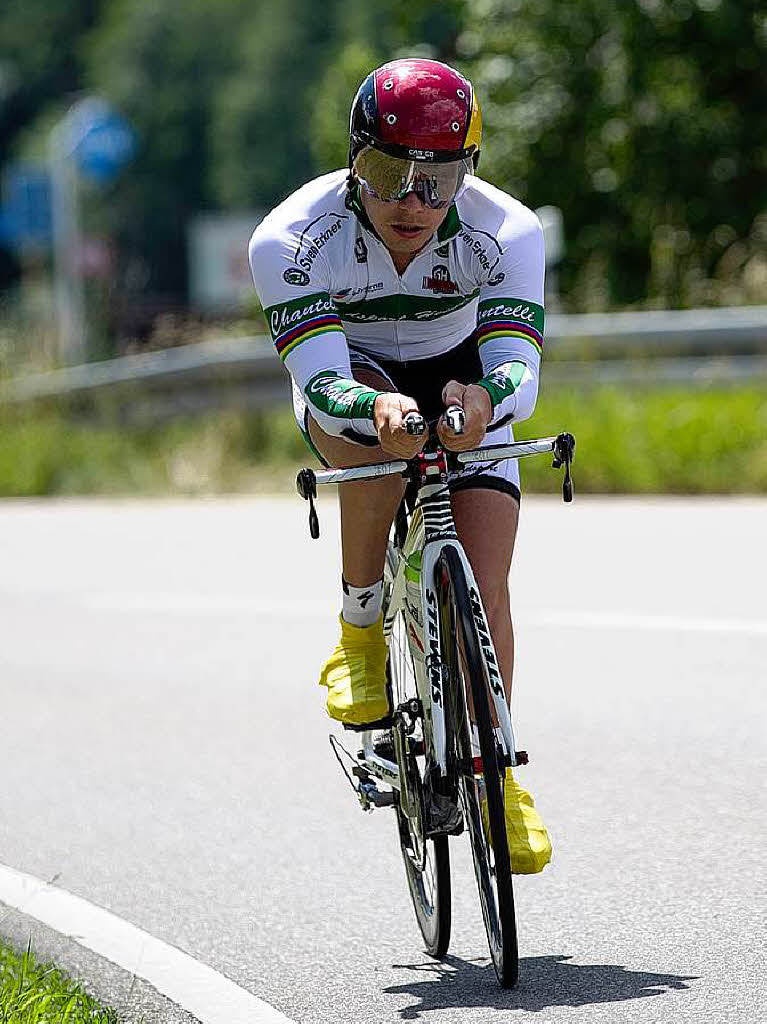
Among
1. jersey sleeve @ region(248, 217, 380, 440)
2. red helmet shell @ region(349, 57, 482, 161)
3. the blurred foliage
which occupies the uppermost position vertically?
the blurred foliage

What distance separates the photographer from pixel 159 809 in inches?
256

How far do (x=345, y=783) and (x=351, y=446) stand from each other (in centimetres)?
223

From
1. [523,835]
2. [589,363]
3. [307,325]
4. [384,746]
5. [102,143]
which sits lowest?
→ [523,835]

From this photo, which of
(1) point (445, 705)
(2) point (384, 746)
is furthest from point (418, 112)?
(2) point (384, 746)

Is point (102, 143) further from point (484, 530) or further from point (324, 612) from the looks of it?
point (484, 530)

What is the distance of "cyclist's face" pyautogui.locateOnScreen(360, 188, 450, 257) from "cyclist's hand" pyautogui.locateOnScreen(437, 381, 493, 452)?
0.40 meters

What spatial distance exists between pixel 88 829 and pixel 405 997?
1993mm

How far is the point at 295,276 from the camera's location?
459 centimetres

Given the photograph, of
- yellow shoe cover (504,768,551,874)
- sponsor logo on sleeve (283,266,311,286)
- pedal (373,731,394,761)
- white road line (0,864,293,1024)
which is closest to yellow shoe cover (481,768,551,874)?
yellow shoe cover (504,768,551,874)

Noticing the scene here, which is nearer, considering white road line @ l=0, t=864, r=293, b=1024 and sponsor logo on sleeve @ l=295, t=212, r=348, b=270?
white road line @ l=0, t=864, r=293, b=1024

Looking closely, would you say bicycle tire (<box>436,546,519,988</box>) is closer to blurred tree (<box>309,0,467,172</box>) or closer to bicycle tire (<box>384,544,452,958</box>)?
bicycle tire (<box>384,544,452,958</box>)

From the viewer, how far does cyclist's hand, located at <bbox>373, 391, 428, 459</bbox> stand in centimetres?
424

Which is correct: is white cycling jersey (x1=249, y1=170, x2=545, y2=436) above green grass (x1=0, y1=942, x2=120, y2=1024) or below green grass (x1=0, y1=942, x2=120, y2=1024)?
above

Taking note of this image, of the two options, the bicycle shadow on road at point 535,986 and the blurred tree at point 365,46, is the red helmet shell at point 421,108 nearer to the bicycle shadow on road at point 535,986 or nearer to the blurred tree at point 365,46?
the bicycle shadow on road at point 535,986
